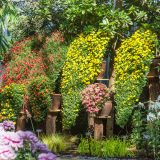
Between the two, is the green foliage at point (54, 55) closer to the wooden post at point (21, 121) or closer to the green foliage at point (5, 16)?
the wooden post at point (21, 121)

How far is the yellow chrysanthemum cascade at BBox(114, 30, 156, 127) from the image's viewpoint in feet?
26.9

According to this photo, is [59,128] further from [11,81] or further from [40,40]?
[40,40]

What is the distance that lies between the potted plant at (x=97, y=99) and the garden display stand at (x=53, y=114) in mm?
790

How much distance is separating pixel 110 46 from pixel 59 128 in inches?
89.3

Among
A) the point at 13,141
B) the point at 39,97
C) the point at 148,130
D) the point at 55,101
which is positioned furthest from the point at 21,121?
the point at 13,141

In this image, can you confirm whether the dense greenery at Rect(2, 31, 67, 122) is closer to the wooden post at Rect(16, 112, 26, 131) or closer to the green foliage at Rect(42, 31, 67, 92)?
the green foliage at Rect(42, 31, 67, 92)

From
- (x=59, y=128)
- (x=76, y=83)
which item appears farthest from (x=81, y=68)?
(x=59, y=128)

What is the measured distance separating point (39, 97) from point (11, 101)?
65 cm

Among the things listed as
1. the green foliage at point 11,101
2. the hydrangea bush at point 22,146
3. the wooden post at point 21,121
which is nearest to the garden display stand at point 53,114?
the wooden post at point 21,121

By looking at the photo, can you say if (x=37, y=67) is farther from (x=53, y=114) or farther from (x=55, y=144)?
(x=55, y=144)

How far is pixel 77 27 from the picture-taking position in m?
9.76

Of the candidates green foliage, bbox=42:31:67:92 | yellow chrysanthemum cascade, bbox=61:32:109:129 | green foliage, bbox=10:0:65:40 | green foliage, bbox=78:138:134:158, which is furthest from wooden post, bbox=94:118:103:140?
green foliage, bbox=10:0:65:40

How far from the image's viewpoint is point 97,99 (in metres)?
8.23

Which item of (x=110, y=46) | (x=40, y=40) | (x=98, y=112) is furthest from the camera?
(x=40, y=40)
